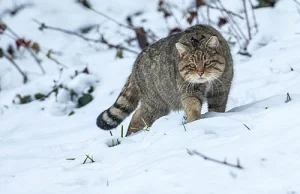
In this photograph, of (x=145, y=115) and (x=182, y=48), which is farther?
(x=145, y=115)

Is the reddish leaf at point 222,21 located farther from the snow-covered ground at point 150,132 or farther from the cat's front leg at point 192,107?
the cat's front leg at point 192,107

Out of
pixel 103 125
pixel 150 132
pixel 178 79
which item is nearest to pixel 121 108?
pixel 103 125

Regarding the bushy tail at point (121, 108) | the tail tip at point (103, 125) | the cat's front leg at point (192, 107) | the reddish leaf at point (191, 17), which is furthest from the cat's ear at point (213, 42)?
the reddish leaf at point (191, 17)

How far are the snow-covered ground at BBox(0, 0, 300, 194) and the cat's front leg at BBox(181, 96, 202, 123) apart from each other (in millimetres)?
114

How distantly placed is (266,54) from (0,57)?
4451 millimetres

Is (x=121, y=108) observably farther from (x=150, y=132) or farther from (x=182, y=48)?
(x=150, y=132)

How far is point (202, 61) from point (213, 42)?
0.19 m

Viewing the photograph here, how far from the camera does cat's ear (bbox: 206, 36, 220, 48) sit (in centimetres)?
539

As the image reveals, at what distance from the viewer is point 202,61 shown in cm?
539

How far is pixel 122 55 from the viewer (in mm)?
9383

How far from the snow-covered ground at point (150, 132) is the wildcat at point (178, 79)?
25 cm

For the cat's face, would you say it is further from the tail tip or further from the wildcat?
the tail tip

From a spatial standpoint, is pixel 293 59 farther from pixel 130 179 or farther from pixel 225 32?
pixel 130 179

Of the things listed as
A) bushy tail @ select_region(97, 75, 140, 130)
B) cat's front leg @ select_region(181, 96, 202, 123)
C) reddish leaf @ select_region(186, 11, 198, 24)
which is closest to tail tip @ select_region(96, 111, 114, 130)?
bushy tail @ select_region(97, 75, 140, 130)
